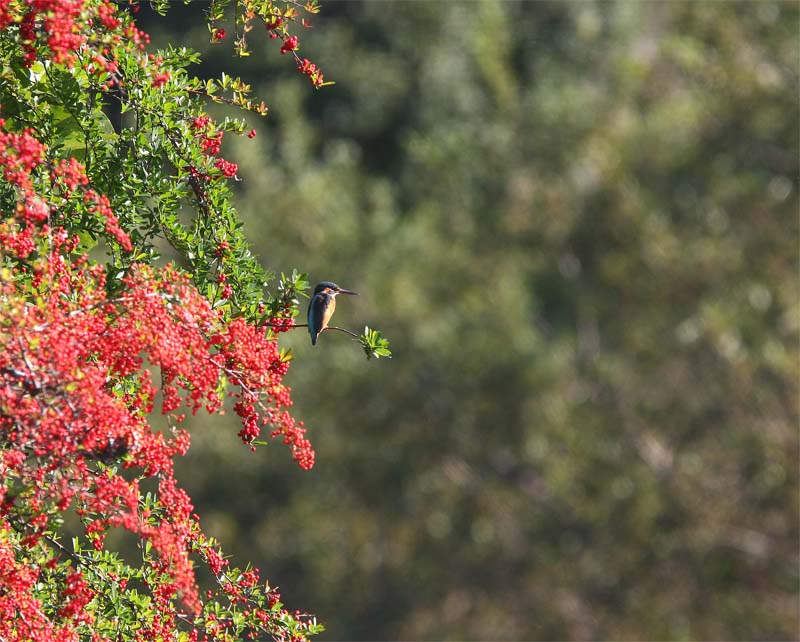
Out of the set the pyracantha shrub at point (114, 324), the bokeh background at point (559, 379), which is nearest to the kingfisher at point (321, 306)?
the pyracantha shrub at point (114, 324)

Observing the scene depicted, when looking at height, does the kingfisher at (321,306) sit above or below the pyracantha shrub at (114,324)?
above

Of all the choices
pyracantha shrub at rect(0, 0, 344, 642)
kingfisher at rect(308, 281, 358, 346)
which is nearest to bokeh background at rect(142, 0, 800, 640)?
kingfisher at rect(308, 281, 358, 346)

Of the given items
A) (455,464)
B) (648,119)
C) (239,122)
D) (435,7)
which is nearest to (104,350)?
(239,122)

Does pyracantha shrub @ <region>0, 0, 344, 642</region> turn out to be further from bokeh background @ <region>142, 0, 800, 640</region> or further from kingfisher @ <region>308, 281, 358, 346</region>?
bokeh background @ <region>142, 0, 800, 640</region>

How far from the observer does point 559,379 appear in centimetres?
2216

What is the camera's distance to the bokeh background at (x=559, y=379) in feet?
66.8

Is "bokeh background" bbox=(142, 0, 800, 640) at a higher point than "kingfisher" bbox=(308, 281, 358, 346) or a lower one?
higher

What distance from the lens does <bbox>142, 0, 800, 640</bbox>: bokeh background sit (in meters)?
20.4

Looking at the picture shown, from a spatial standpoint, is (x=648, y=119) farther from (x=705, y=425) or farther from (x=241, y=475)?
(x=241, y=475)

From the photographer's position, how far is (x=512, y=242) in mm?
24250

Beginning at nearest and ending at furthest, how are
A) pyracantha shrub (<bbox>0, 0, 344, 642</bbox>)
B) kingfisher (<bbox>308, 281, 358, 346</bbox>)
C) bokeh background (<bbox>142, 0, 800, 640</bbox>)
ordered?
pyracantha shrub (<bbox>0, 0, 344, 642</bbox>) < kingfisher (<bbox>308, 281, 358, 346</bbox>) < bokeh background (<bbox>142, 0, 800, 640</bbox>)

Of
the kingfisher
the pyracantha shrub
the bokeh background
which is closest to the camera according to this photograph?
the pyracantha shrub

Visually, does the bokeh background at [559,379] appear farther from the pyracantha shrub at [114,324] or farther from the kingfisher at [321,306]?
the pyracantha shrub at [114,324]

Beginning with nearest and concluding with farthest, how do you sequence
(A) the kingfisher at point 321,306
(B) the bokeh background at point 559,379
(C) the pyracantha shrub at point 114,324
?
(C) the pyracantha shrub at point 114,324 < (A) the kingfisher at point 321,306 < (B) the bokeh background at point 559,379
